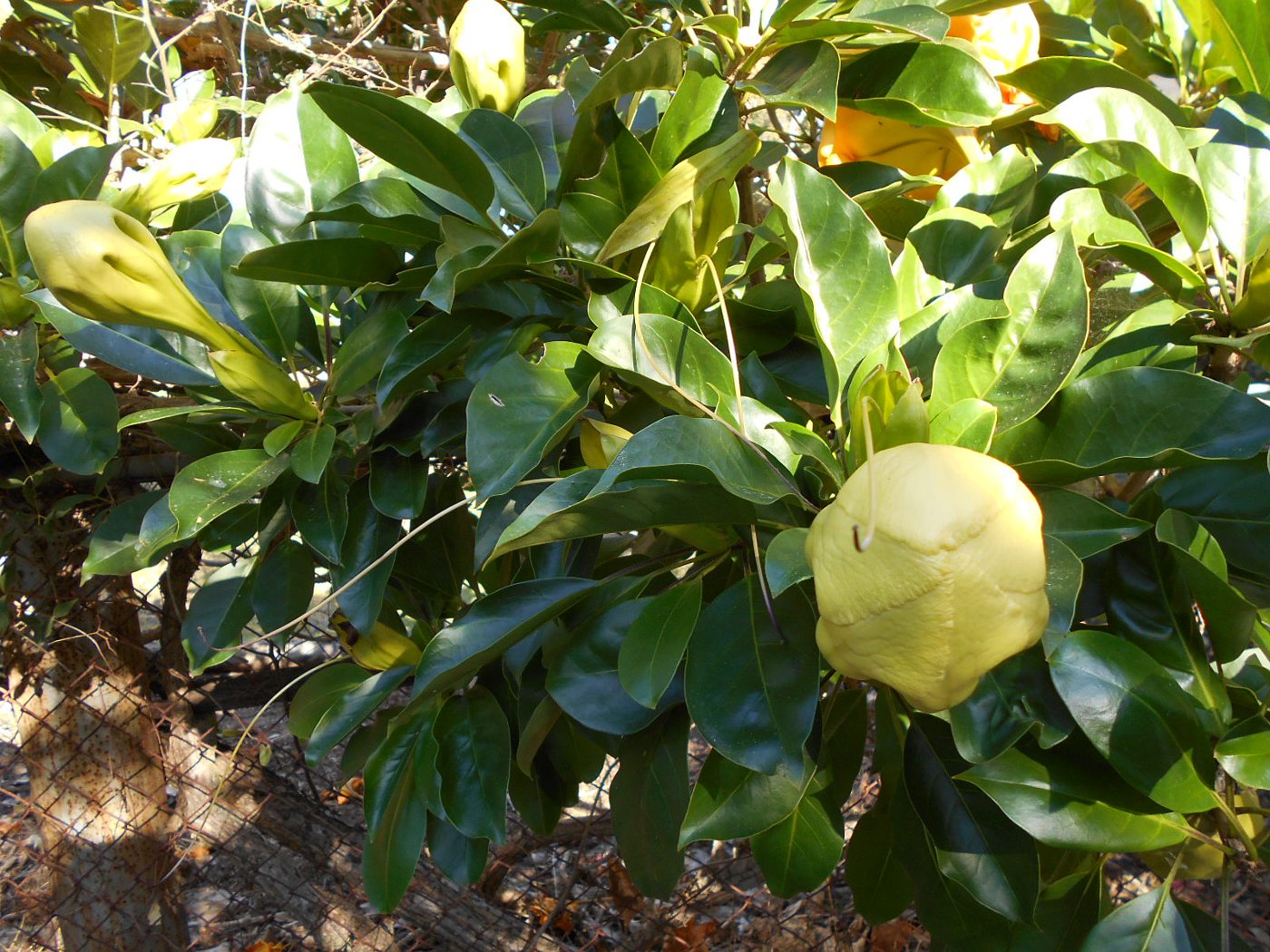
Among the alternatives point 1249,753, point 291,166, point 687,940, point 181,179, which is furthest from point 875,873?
point 687,940

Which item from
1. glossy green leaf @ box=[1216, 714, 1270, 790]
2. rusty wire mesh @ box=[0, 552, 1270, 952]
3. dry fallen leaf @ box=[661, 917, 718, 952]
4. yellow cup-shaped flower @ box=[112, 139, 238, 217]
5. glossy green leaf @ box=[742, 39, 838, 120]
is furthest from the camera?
dry fallen leaf @ box=[661, 917, 718, 952]

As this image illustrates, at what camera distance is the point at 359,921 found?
1.93 metres

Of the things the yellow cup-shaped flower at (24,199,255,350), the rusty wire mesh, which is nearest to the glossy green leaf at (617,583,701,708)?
the yellow cup-shaped flower at (24,199,255,350)

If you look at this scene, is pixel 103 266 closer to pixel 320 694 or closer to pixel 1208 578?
pixel 320 694

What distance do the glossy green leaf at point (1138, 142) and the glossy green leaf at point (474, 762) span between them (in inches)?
28.2

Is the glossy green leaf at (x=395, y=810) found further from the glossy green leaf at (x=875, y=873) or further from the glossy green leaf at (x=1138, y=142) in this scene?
the glossy green leaf at (x=1138, y=142)

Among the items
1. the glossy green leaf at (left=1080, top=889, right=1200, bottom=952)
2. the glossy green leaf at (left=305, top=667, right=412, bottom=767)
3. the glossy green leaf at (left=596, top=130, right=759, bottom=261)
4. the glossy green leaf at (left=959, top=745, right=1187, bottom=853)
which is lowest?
the glossy green leaf at (left=305, top=667, right=412, bottom=767)

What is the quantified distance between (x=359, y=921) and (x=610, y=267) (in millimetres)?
1581

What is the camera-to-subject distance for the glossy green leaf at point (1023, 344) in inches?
27.3

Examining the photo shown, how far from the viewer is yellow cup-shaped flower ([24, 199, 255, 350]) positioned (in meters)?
0.73

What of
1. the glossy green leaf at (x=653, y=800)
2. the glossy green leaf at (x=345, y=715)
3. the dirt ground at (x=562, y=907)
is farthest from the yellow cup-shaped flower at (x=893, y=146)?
the dirt ground at (x=562, y=907)

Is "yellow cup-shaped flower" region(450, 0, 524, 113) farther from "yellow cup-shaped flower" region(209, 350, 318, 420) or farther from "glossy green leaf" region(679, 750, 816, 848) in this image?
"glossy green leaf" region(679, 750, 816, 848)

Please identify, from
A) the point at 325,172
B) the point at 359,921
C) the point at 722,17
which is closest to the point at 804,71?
the point at 722,17

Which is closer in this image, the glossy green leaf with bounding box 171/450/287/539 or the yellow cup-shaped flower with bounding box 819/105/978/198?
the glossy green leaf with bounding box 171/450/287/539
